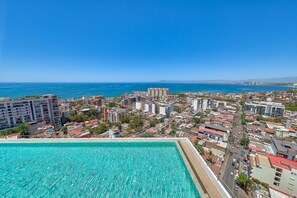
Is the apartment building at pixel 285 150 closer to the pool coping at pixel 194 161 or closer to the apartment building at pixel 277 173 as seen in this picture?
the apartment building at pixel 277 173

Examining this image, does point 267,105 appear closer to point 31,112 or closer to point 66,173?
point 66,173

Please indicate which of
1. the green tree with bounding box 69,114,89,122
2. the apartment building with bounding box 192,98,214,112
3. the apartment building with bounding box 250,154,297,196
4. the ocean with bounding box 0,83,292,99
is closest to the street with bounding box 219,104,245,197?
the apartment building with bounding box 250,154,297,196

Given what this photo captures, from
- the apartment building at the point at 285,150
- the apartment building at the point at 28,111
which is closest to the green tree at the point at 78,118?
the apartment building at the point at 28,111

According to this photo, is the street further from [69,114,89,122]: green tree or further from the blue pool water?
[69,114,89,122]: green tree

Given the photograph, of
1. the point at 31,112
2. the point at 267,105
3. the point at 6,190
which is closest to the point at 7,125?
the point at 31,112

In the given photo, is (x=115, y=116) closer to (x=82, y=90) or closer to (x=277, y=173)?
(x=277, y=173)

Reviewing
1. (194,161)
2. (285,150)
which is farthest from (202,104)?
(194,161)
